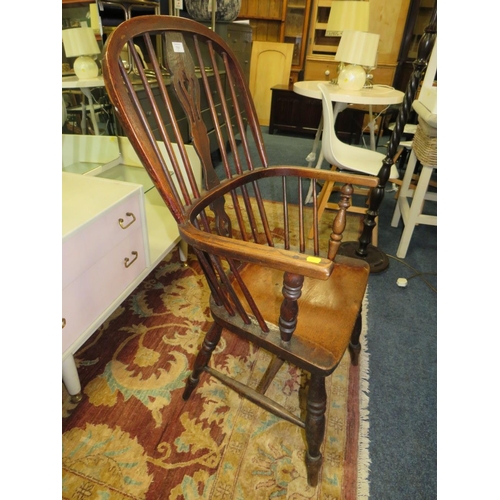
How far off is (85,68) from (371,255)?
175 cm

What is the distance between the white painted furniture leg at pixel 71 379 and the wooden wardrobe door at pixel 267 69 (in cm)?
457

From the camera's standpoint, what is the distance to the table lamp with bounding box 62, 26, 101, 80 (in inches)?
53.1

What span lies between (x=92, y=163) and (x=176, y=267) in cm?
69

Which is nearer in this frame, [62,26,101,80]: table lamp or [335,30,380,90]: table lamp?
[62,26,101,80]: table lamp

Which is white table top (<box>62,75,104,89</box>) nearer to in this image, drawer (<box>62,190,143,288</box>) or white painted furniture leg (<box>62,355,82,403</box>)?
drawer (<box>62,190,143,288</box>)

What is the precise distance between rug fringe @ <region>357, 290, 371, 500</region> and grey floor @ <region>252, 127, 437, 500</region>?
1 cm

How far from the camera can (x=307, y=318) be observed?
0.93 meters

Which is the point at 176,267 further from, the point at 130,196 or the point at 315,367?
the point at 315,367

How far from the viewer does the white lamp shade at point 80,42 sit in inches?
52.6

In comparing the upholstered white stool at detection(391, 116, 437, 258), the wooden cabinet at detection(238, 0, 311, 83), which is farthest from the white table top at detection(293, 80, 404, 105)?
the wooden cabinet at detection(238, 0, 311, 83)

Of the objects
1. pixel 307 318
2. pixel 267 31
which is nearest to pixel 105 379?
pixel 307 318

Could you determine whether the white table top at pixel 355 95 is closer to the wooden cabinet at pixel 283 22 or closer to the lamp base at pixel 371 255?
the lamp base at pixel 371 255

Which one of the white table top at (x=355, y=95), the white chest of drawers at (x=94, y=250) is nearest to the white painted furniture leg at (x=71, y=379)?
the white chest of drawers at (x=94, y=250)

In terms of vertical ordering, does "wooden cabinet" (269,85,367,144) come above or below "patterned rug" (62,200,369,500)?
above
